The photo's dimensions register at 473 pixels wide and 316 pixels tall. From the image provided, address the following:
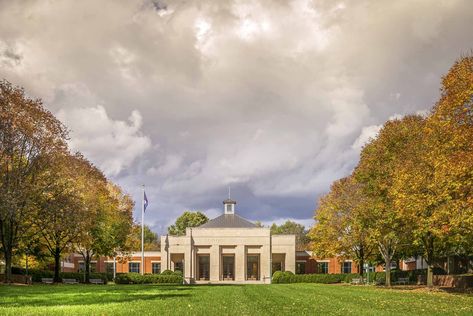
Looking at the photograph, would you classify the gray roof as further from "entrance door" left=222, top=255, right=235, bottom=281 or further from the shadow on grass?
the shadow on grass

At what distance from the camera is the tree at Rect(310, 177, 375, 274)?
167 ft

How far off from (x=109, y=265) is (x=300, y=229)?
79.6 meters

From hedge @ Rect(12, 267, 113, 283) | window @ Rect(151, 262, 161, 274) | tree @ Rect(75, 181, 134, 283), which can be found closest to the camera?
tree @ Rect(75, 181, 134, 283)

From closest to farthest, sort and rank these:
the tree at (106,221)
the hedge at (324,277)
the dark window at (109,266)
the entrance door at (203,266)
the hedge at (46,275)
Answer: the tree at (106,221), the hedge at (46,275), the hedge at (324,277), the entrance door at (203,266), the dark window at (109,266)

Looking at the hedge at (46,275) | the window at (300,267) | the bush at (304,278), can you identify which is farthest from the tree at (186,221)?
the bush at (304,278)

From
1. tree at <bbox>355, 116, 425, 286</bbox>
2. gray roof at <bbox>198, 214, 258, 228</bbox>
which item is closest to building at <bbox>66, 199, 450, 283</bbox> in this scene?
gray roof at <bbox>198, 214, 258, 228</bbox>

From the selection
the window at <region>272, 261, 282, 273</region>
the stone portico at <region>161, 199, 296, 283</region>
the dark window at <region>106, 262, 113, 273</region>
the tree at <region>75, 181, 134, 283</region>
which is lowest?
the dark window at <region>106, 262, 113, 273</region>

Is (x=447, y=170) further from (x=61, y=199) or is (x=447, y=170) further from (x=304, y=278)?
(x=304, y=278)

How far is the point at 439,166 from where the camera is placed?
27688 millimetres

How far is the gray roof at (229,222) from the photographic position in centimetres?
→ 7850

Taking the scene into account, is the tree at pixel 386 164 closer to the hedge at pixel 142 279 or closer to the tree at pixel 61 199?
the tree at pixel 61 199

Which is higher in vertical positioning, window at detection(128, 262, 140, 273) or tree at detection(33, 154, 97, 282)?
tree at detection(33, 154, 97, 282)

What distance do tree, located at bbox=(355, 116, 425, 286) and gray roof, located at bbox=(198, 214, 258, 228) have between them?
38.6m

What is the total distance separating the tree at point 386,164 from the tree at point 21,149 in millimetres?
21529
